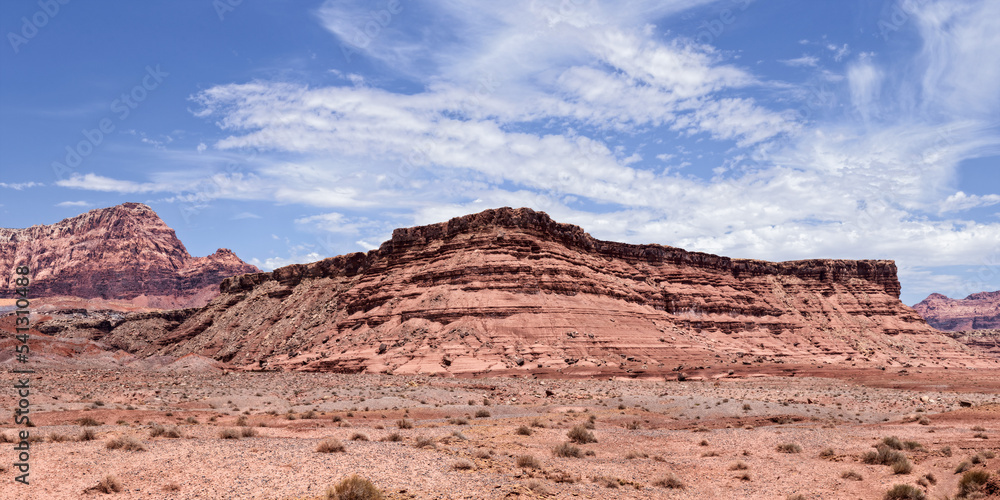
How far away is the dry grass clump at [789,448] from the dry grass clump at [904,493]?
17.2ft

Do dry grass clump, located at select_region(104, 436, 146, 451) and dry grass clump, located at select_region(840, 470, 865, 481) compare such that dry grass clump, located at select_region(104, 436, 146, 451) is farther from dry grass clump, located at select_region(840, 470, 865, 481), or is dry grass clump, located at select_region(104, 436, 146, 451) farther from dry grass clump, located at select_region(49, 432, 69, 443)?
dry grass clump, located at select_region(840, 470, 865, 481)

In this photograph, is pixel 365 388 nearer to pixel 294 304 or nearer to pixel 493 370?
pixel 493 370

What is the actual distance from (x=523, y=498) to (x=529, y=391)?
25.4 metres

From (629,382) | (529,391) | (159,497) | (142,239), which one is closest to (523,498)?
(159,497)

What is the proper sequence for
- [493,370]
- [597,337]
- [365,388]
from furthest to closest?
[597,337] < [493,370] < [365,388]

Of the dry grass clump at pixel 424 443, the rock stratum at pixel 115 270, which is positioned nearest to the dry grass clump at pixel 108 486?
the dry grass clump at pixel 424 443

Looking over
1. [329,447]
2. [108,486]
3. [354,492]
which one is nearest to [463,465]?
[329,447]

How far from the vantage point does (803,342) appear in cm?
8212

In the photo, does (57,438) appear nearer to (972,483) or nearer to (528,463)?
(528,463)

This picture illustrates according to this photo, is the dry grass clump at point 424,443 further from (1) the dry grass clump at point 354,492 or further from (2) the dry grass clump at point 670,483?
(1) the dry grass clump at point 354,492

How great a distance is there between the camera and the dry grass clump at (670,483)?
520 inches

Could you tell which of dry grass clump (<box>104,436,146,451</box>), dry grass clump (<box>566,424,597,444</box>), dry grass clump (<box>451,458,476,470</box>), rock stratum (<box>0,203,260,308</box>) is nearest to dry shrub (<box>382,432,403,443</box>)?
dry grass clump (<box>451,458,476,470</box>)

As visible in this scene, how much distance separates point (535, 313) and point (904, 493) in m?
44.5

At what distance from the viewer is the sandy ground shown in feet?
37.5
